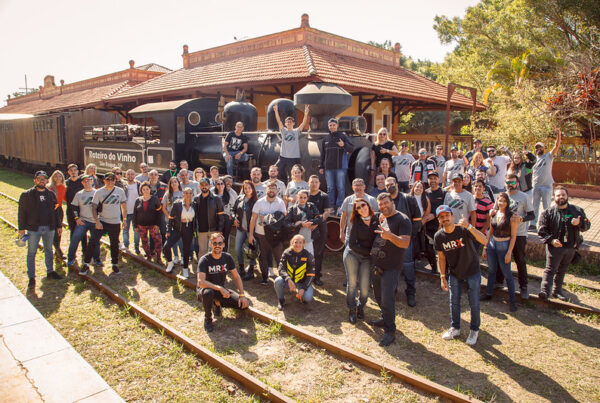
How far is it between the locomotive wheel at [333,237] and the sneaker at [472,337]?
11.2 feet

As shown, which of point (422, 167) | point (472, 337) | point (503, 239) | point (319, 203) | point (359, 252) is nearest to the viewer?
point (472, 337)

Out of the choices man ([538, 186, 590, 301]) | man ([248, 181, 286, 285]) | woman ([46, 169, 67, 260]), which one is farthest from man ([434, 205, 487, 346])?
woman ([46, 169, 67, 260])

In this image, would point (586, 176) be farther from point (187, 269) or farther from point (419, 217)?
point (187, 269)

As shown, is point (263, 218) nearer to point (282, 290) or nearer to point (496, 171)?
point (282, 290)

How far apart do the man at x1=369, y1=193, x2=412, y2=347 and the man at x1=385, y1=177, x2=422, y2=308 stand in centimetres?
103

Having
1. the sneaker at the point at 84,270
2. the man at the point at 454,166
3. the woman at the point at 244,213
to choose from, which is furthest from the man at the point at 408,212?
the sneaker at the point at 84,270

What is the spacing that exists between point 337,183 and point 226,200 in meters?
2.15

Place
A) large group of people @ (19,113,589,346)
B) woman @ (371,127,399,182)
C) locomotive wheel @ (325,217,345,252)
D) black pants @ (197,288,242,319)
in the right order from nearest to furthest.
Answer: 1. large group of people @ (19,113,589,346)
2. black pants @ (197,288,242,319)
3. woman @ (371,127,399,182)
4. locomotive wheel @ (325,217,345,252)

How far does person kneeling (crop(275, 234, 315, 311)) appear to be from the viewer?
6152mm

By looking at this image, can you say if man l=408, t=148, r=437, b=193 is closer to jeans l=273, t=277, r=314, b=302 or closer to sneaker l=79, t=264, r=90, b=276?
jeans l=273, t=277, r=314, b=302

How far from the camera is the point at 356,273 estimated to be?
5.71m

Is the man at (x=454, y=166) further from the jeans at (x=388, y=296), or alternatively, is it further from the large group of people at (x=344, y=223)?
the jeans at (x=388, y=296)

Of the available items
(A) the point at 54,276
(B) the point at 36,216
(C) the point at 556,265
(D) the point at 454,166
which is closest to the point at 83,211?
(B) the point at 36,216

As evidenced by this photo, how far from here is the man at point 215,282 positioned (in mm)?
5633
